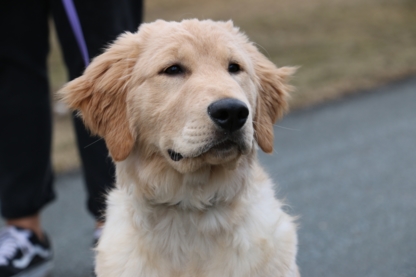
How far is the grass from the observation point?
8.81m

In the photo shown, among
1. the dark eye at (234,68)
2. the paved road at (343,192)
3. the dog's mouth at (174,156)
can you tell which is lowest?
the paved road at (343,192)

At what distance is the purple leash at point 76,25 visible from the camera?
3324mm

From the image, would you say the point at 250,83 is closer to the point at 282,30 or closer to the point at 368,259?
the point at 368,259

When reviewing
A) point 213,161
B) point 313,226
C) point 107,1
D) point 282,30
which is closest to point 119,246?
point 213,161

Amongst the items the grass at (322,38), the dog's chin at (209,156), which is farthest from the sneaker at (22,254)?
the grass at (322,38)

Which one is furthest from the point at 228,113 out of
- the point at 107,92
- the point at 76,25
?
the point at 76,25

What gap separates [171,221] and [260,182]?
538 mm

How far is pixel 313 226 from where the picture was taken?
15.4 feet

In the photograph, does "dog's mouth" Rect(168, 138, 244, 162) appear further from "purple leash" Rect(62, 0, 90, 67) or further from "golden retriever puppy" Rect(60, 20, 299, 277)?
"purple leash" Rect(62, 0, 90, 67)

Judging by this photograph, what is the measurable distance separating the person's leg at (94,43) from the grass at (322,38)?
2.99m

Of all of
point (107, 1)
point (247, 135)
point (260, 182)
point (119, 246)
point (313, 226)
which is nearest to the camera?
point (247, 135)

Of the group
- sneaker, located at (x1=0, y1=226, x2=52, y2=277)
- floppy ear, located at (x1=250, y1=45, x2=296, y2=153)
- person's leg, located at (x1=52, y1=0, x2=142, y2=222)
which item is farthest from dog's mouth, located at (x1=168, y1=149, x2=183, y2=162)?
sneaker, located at (x1=0, y1=226, x2=52, y2=277)

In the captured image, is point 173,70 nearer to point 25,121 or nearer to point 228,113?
point 228,113

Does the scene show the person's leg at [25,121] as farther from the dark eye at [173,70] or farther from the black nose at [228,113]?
the black nose at [228,113]
